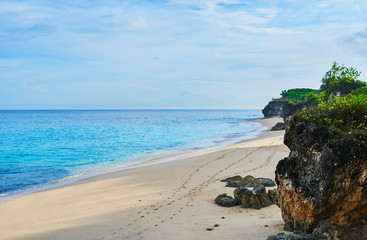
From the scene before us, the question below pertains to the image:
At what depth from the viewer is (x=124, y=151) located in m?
34.8

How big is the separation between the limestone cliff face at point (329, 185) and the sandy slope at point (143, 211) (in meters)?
1.69

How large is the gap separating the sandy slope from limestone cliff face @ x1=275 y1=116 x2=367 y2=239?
169 centimetres

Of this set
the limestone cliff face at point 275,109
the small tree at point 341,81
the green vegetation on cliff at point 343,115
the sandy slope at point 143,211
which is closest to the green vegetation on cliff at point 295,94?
the limestone cliff face at point 275,109

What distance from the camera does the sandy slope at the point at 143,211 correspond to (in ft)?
28.0

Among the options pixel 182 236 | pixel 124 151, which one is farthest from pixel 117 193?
pixel 124 151

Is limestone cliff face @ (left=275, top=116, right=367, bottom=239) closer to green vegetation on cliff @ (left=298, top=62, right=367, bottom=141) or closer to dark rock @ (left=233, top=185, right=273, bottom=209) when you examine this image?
green vegetation on cliff @ (left=298, top=62, right=367, bottom=141)

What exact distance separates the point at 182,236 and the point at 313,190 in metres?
3.82

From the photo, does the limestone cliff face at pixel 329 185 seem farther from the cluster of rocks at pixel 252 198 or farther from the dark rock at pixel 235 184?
the dark rock at pixel 235 184

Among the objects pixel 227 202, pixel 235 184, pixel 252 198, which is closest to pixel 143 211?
pixel 227 202

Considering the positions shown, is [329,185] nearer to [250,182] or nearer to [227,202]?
[227,202]

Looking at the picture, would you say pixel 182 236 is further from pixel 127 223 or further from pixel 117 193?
pixel 117 193

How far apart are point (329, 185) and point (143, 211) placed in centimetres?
701

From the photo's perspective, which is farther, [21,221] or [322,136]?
[21,221]

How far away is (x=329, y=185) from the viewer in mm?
5871
